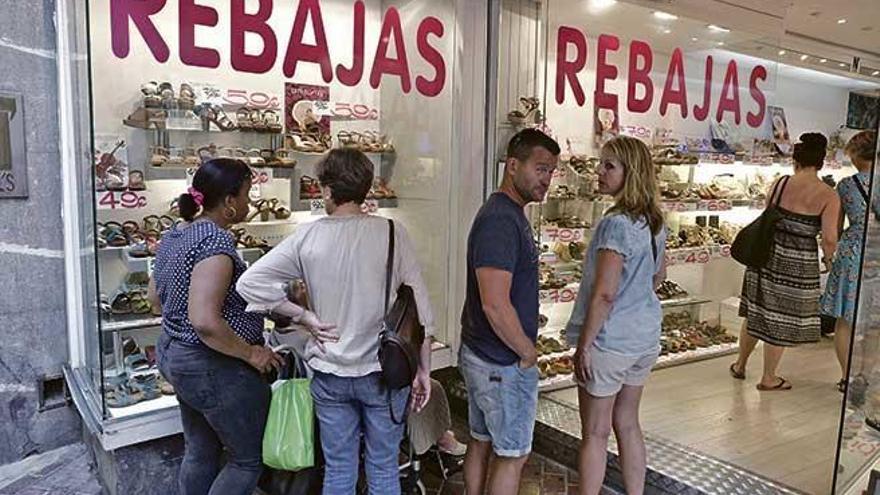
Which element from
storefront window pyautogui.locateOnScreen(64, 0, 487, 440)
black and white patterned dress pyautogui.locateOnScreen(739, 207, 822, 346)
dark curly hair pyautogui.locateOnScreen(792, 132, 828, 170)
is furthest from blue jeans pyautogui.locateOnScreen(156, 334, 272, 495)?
dark curly hair pyautogui.locateOnScreen(792, 132, 828, 170)

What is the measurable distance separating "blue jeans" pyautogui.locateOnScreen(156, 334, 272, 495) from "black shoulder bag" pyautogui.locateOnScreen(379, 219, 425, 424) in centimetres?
48

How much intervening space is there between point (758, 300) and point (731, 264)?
160 cm

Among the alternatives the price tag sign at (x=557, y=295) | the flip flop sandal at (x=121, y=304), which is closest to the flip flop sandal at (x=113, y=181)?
the flip flop sandal at (x=121, y=304)

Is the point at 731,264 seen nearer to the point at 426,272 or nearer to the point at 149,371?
the point at 426,272

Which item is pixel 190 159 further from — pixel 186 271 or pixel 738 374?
pixel 738 374

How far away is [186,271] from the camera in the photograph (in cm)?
200

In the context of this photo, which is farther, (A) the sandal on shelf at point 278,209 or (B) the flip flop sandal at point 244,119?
(A) the sandal on shelf at point 278,209

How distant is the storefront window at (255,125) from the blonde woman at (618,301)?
110 centimetres

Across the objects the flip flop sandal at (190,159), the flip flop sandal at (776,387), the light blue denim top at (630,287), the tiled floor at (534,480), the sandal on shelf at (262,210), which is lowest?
the tiled floor at (534,480)

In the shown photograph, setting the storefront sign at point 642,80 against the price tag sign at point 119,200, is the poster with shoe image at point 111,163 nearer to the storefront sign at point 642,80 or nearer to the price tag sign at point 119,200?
the price tag sign at point 119,200

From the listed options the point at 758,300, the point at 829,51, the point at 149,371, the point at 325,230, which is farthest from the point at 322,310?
the point at 829,51

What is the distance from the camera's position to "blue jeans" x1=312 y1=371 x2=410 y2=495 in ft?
6.76

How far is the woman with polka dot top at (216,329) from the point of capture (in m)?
1.97

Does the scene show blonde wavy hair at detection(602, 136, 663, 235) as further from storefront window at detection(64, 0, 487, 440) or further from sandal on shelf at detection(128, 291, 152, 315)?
sandal on shelf at detection(128, 291, 152, 315)
